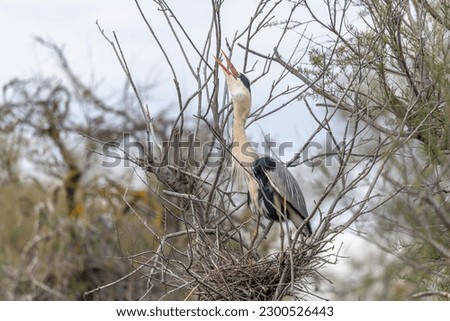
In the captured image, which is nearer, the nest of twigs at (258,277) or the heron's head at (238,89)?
the nest of twigs at (258,277)

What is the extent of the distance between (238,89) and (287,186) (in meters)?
0.72

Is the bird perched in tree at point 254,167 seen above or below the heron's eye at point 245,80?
below

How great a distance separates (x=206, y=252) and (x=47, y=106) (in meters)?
8.40

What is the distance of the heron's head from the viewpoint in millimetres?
5441

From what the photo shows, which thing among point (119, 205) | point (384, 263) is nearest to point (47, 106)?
point (119, 205)

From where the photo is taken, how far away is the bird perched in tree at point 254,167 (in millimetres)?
5434

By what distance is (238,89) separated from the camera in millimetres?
5461

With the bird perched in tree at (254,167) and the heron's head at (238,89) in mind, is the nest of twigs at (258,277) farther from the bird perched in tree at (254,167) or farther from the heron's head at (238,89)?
the heron's head at (238,89)

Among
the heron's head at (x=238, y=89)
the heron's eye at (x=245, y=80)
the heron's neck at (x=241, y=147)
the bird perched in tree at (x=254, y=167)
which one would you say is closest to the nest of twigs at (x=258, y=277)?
the bird perched in tree at (x=254, y=167)

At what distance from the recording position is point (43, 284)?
1117 cm

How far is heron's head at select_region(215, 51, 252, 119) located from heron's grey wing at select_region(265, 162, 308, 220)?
0.42 meters

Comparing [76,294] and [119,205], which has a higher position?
[119,205]
